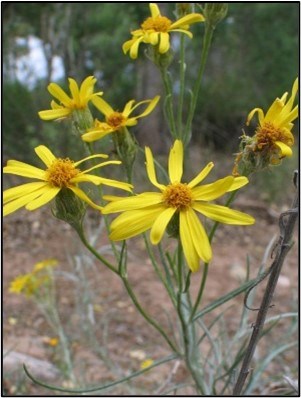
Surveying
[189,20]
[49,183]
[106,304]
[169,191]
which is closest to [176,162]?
[169,191]

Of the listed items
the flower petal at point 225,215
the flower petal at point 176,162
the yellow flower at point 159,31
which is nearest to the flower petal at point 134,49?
the yellow flower at point 159,31

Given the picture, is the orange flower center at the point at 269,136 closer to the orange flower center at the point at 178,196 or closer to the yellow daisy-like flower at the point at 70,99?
the orange flower center at the point at 178,196

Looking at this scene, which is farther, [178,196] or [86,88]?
[86,88]

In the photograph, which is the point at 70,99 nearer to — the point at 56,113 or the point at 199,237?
the point at 56,113

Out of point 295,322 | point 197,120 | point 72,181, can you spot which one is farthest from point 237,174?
point 197,120

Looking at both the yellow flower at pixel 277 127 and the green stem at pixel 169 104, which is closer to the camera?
the yellow flower at pixel 277 127

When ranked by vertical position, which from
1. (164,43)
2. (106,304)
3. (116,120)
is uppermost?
(106,304)

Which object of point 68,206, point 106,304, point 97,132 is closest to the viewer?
point 68,206

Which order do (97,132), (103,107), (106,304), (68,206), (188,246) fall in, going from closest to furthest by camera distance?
(188,246)
(68,206)
(97,132)
(103,107)
(106,304)

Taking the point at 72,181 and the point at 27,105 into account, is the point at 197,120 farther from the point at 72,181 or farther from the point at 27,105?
the point at 72,181
